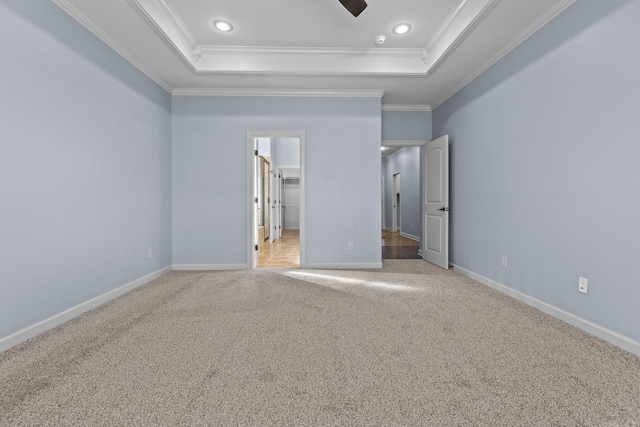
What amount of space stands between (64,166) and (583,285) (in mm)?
4221

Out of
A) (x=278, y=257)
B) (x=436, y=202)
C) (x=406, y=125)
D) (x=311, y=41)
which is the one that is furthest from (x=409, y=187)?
(x=311, y=41)

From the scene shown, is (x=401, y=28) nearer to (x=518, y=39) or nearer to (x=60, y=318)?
(x=518, y=39)

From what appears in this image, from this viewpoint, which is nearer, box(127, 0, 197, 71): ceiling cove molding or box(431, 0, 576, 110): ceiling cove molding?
box(431, 0, 576, 110): ceiling cove molding

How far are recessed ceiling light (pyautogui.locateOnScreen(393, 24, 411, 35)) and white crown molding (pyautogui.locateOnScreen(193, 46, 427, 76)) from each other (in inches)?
13.9

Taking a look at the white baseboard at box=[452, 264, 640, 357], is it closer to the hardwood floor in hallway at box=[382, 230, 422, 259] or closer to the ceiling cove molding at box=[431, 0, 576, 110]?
the hardwood floor in hallway at box=[382, 230, 422, 259]

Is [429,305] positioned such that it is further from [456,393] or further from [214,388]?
[214,388]

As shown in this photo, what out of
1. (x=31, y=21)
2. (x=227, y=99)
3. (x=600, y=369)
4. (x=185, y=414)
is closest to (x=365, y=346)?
(x=185, y=414)

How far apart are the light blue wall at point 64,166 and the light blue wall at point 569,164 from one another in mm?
4080

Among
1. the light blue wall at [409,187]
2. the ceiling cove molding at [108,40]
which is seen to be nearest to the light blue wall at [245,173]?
the ceiling cove molding at [108,40]

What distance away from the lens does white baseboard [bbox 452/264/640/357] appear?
68.7 inches

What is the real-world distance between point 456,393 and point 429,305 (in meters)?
1.24

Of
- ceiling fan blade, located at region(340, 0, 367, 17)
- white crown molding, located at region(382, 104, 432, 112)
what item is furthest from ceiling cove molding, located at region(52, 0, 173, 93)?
white crown molding, located at region(382, 104, 432, 112)

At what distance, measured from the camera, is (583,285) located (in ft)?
6.74

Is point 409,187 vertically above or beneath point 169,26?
beneath
